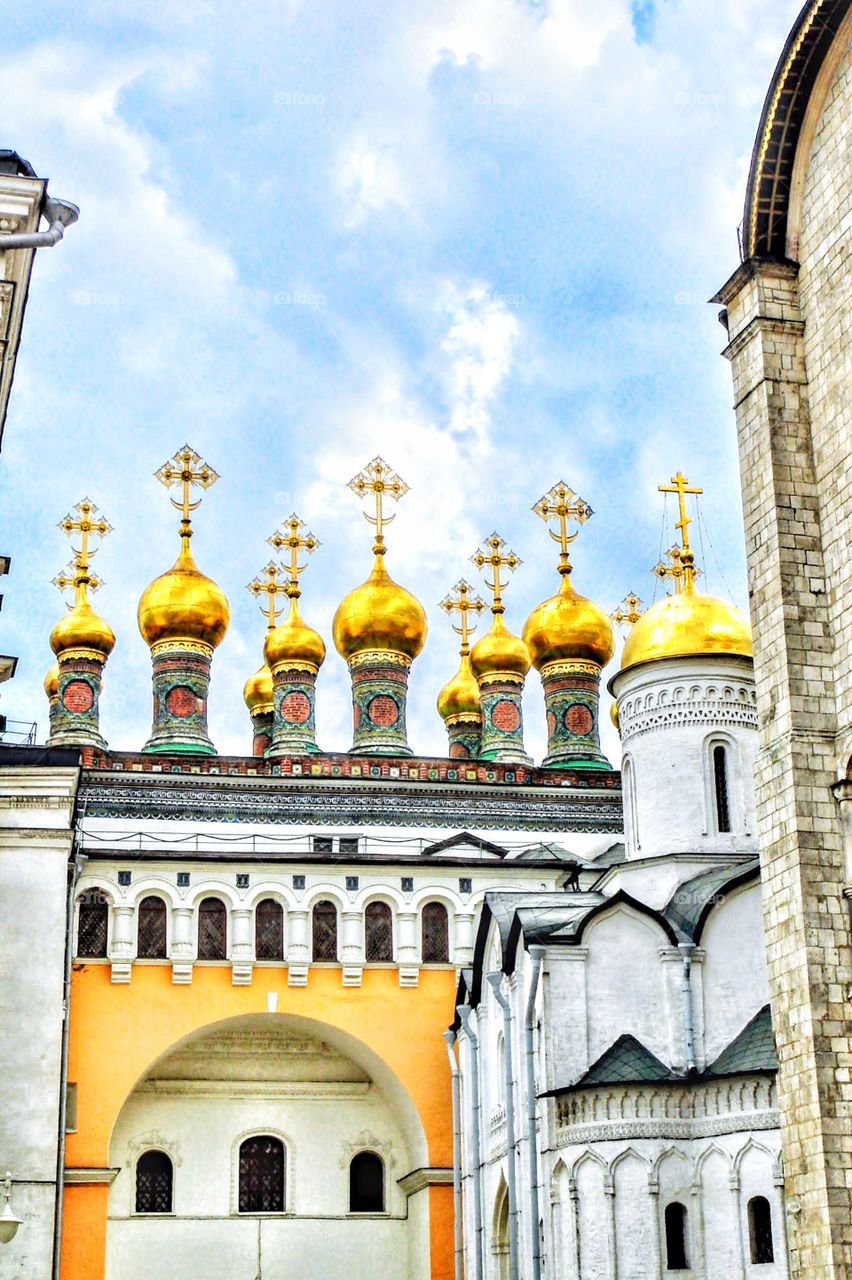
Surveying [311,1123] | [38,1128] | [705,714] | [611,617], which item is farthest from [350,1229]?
[611,617]

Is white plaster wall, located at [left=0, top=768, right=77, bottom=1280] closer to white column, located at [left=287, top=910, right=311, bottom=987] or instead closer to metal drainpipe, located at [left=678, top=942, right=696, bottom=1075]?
white column, located at [left=287, top=910, right=311, bottom=987]

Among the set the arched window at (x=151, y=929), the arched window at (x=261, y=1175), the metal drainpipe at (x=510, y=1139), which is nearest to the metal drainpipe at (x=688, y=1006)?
the metal drainpipe at (x=510, y=1139)

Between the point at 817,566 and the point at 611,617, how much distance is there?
25295mm

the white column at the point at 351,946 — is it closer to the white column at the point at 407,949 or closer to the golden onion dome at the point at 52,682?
the white column at the point at 407,949

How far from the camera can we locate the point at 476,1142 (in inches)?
972

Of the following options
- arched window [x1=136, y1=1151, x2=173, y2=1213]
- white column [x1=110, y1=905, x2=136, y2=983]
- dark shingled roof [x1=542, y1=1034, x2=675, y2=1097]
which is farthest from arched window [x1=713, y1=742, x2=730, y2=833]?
arched window [x1=136, y1=1151, x2=173, y2=1213]

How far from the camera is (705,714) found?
24.8 meters

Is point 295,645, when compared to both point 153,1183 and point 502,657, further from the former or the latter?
point 153,1183

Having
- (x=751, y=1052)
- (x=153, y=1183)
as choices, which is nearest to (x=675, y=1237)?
(x=751, y=1052)

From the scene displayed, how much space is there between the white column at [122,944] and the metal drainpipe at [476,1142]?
15.4 ft

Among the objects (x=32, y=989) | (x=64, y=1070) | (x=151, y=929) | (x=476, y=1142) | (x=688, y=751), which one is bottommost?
(x=476, y=1142)

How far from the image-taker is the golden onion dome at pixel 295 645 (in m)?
35.6

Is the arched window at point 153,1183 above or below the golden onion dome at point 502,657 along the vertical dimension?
below

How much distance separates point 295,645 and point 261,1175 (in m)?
11.3
